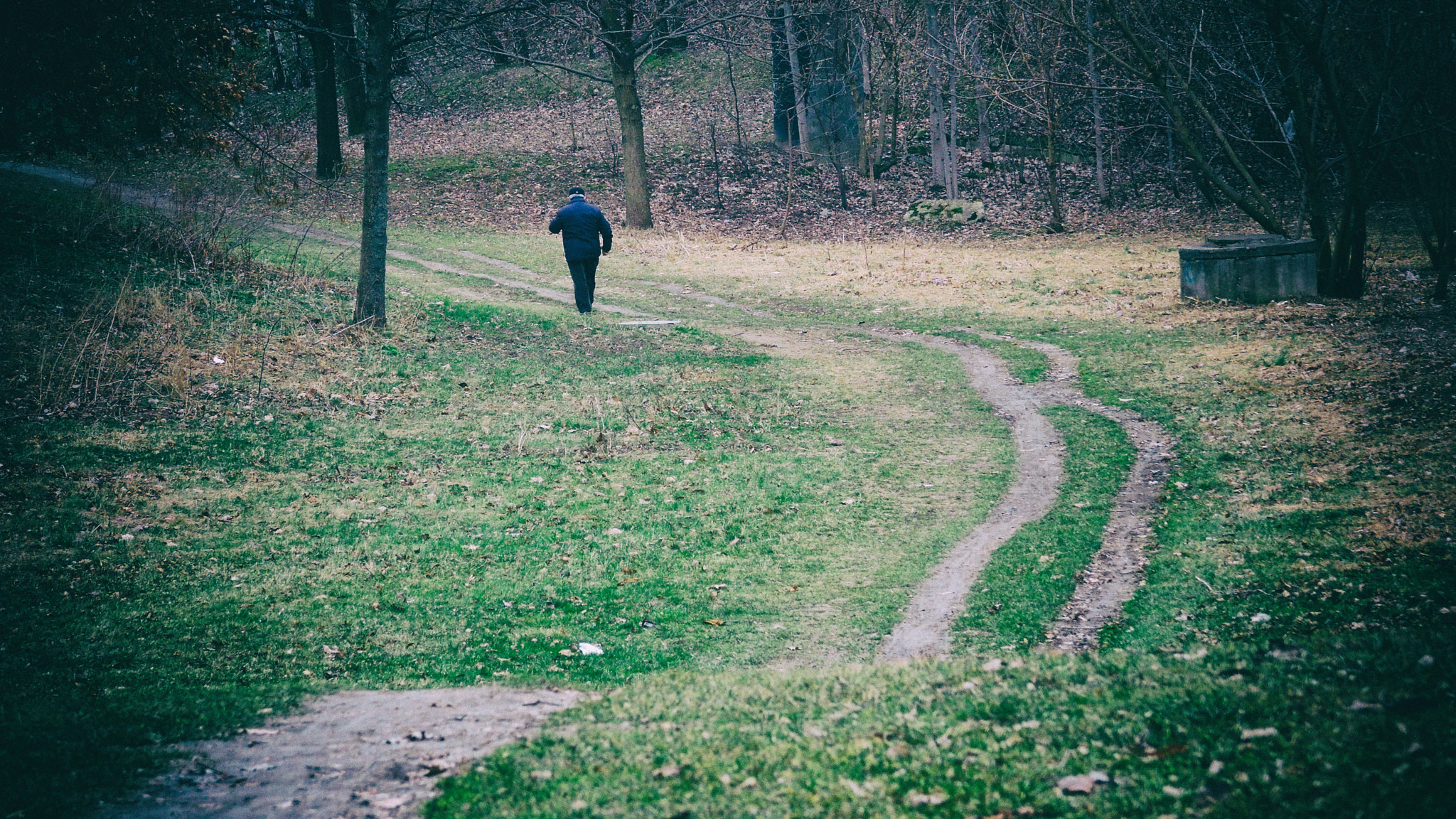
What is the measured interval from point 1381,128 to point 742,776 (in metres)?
18.6

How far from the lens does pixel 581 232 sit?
49.4 feet

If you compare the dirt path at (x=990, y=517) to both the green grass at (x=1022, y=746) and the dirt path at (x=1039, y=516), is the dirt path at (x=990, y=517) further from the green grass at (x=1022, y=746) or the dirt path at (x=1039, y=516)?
the green grass at (x=1022, y=746)

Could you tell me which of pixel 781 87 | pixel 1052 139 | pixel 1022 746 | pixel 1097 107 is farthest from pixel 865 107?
pixel 1022 746

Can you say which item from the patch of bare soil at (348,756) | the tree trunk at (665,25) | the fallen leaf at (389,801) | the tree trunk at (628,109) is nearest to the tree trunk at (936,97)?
the tree trunk at (665,25)

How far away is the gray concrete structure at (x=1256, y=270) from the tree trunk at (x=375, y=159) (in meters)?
12.7

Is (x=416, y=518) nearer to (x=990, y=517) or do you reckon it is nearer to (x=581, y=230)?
(x=990, y=517)

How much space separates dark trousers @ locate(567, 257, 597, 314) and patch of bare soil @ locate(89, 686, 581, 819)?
11208mm

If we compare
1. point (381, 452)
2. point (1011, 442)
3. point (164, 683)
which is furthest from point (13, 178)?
point (1011, 442)

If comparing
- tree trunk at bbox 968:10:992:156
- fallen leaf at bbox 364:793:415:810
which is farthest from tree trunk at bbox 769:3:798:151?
fallen leaf at bbox 364:793:415:810

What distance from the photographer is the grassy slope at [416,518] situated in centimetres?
534

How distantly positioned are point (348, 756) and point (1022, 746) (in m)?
2.94

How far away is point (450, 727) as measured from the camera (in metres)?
4.44

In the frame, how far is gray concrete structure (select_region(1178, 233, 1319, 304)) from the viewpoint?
47.4ft

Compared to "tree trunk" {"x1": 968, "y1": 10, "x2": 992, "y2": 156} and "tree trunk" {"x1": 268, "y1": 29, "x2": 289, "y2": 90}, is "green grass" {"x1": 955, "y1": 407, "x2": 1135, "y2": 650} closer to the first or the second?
"tree trunk" {"x1": 968, "y1": 10, "x2": 992, "y2": 156}
